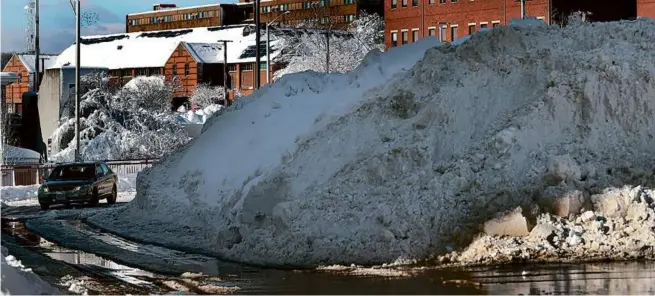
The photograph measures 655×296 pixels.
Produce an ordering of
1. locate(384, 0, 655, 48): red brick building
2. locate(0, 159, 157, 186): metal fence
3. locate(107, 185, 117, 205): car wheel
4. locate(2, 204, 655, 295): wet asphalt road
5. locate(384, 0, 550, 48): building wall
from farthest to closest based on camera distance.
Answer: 1. locate(384, 0, 550, 48): building wall
2. locate(384, 0, 655, 48): red brick building
3. locate(0, 159, 157, 186): metal fence
4. locate(107, 185, 117, 205): car wheel
5. locate(2, 204, 655, 295): wet asphalt road

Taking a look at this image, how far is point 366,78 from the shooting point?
78.1 feet

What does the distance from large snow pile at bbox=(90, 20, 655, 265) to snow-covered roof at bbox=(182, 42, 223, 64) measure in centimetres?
9046

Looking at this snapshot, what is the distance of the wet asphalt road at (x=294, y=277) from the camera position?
1330cm

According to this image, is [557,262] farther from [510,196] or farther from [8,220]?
[8,220]

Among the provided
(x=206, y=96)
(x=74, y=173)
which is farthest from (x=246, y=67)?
(x=74, y=173)

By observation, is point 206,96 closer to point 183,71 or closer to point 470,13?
point 183,71

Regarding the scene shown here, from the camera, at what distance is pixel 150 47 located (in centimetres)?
12112

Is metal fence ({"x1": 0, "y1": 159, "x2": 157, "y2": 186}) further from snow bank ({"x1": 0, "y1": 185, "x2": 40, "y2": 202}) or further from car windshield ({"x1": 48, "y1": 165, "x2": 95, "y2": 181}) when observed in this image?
car windshield ({"x1": 48, "y1": 165, "x2": 95, "y2": 181})

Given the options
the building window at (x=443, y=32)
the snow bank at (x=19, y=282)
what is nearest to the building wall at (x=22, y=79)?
the building window at (x=443, y=32)

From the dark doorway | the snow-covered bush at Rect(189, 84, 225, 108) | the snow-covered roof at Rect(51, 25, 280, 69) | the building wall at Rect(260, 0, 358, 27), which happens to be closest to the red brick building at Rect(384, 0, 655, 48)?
the dark doorway

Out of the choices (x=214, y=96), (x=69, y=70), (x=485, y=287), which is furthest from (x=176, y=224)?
(x=214, y=96)

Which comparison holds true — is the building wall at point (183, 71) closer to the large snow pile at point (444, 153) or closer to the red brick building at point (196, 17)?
the red brick building at point (196, 17)

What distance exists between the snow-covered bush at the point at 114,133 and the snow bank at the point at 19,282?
44404 mm

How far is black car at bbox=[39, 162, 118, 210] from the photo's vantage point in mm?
32375
